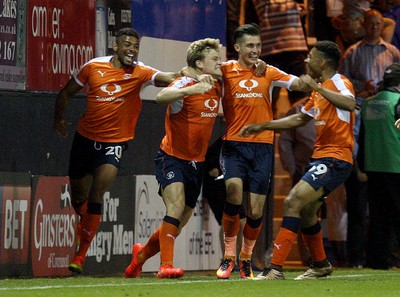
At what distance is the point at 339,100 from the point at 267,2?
194 inches

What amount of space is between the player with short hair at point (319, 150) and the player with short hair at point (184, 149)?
0.53 meters

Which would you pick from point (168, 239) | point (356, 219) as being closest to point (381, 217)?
point (356, 219)

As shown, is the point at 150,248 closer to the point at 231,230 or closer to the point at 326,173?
the point at 231,230

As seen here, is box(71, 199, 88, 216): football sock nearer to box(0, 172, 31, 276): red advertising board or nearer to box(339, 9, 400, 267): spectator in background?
box(0, 172, 31, 276): red advertising board

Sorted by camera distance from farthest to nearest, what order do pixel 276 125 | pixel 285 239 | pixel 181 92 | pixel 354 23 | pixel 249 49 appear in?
pixel 354 23
pixel 249 49
pixel 276 125
pixel 285 239
pixel 181 92

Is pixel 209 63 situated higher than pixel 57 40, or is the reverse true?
pixel 57 40

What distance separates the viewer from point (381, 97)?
1625 centimetres

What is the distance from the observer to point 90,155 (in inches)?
547


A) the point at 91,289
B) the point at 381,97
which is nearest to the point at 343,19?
the point at 381,97

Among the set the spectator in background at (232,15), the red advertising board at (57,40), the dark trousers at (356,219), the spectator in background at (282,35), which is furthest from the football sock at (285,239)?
the spectator in background at (232,15)

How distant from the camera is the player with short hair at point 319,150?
12570mm

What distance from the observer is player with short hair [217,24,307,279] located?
1313cm

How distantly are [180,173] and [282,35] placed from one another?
467 cm

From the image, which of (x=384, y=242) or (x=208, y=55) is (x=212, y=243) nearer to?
(x=384, y=242)
